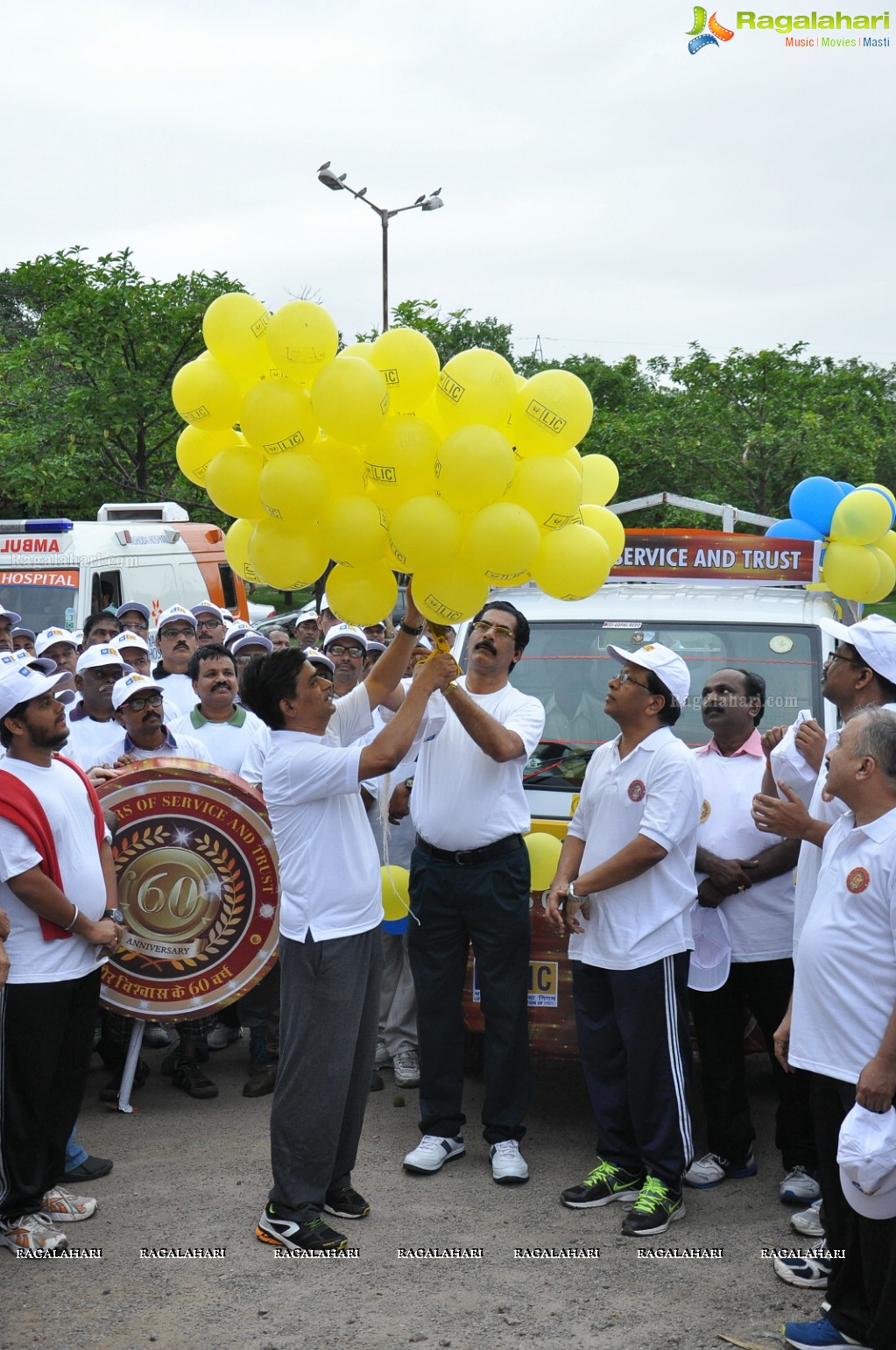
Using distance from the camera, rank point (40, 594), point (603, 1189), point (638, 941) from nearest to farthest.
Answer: point (638, 941)
point (603, 1189)
point (40, 594)

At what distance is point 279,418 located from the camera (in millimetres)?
3986

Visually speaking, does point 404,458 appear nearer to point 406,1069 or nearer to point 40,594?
point 406,1069

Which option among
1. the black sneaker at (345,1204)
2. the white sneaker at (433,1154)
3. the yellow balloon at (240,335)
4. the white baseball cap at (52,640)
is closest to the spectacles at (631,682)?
the yellow balloon at (240,335)

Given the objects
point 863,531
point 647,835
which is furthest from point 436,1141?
point 863,531

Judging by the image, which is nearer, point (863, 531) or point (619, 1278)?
point (619, 1278)

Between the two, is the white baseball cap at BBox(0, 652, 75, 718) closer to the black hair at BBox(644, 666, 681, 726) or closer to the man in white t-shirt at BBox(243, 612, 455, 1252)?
the man in white t-shirt at BBox(243, 612, 455, 1252)

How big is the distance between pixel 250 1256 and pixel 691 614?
3233mm

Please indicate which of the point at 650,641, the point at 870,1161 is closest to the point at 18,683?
the point at 650,641

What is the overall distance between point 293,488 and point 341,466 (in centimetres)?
24

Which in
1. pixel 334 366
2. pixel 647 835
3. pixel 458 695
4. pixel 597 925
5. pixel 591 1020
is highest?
pixel 334 366

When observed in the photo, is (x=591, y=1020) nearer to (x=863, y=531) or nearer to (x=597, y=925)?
(x=597, y=925)

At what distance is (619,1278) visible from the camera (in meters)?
4.19

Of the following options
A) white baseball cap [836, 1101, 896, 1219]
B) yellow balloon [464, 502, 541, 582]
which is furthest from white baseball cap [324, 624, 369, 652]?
white baseball cap [836, 1101, 896, 1219]

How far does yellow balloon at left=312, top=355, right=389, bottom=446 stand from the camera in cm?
383
